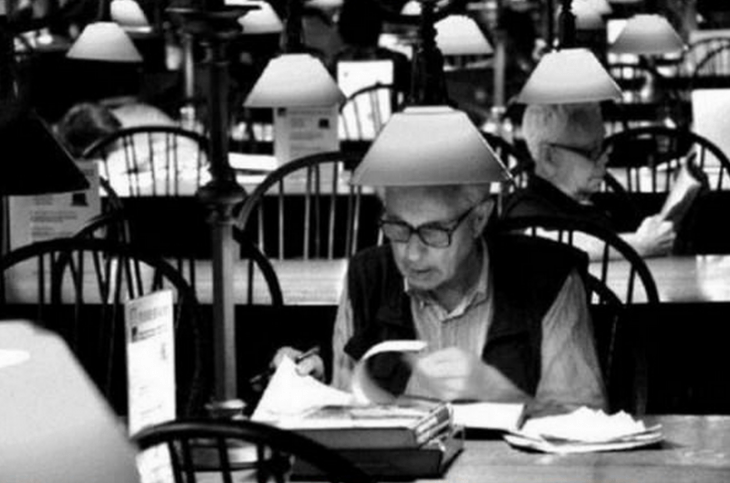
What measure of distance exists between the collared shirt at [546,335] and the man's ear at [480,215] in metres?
0.08

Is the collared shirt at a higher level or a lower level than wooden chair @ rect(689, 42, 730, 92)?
higher

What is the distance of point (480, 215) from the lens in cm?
305

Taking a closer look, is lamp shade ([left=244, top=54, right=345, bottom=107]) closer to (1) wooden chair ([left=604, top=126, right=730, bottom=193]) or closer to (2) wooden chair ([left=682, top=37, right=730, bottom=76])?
(1) wooden chair ([left=604, top=126, right=730, bottom=193])

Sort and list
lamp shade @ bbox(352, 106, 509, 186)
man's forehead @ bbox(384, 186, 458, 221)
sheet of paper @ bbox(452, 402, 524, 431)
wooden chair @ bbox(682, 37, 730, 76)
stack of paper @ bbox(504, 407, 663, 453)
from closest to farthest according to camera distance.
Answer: lamp shade @ bbox(352, 106, 509, 186), stack of paper @ bbox(504, 407, 663, 453), sheet of paper @ bbox(452, 402, 524, 431), man's forehead @ bbox(384, 186, 458, 221), wooden chair @ bbox(682, 37, 730, 76)

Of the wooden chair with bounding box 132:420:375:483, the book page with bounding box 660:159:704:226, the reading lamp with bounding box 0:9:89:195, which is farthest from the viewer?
the book page with bounding box 660:159:704:226

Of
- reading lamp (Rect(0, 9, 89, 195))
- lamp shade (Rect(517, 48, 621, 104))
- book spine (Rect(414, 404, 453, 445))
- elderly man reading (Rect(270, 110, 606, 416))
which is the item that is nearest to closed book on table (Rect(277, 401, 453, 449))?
book spine (Rect(414, 404, 453, 445))

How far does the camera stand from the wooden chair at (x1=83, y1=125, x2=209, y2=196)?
21.3 feet

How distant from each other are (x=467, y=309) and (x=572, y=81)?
3.31ft

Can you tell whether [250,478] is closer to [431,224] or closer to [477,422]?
[477,422]

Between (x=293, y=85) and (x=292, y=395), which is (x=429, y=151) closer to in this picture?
(x=292, y=395)

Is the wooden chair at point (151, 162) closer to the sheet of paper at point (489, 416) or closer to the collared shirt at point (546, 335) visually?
the collared shirt at point (546, 335)

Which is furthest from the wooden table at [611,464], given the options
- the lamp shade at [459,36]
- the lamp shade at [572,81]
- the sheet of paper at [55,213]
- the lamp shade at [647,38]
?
the lamp shade at [459,36]

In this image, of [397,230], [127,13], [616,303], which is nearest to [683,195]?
[616,303]

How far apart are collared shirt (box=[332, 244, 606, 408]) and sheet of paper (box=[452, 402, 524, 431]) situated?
210 millimetres
